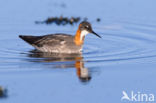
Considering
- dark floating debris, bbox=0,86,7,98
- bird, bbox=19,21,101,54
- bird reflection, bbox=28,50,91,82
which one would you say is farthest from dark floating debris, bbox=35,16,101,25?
dark floating debris, bbox=0,86,7,98

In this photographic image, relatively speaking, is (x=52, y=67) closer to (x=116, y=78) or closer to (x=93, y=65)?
(x=93, y=65)

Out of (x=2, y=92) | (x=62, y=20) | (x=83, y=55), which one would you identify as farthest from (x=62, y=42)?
(x=2, y=92)

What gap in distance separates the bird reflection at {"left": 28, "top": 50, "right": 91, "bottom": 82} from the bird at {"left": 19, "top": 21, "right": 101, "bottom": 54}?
33cm

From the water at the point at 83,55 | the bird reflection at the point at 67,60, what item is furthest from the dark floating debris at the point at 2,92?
the bird reflection at the point at 67,60

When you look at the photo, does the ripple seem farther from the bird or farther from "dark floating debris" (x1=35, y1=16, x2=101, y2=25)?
"dark floating debris" (x1=35, y1=16, x2=101, y2=25)

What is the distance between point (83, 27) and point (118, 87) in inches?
194

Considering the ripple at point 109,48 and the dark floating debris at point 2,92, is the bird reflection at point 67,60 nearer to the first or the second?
the ripple at point 109,48

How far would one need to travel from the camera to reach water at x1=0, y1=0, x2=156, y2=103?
39.2ft

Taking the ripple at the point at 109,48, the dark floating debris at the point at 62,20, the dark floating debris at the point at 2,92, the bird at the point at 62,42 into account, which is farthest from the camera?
the dark floating debris at the point at 62,20

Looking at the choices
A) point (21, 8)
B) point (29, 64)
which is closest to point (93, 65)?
point (29, 64)

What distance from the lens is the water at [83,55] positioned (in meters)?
11.9

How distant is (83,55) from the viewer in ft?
51.3

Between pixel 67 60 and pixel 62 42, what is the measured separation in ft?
5.30

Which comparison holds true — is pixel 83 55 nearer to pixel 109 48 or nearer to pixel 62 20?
pixel 109 48
